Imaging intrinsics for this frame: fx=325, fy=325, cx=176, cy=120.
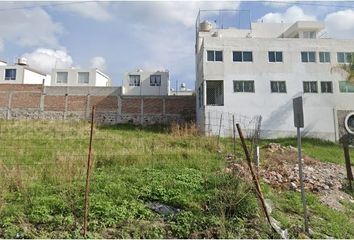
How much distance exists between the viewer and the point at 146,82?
4619 cm

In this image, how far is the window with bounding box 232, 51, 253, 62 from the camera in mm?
27344

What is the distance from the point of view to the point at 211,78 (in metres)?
26.9

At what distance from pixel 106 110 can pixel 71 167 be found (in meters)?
26.9

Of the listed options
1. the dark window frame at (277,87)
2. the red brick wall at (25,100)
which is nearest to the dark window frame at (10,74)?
the red brick wall at (25,100)

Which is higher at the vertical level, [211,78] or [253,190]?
[211,78]

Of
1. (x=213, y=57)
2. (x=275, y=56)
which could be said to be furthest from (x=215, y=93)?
(x=275, y=56)

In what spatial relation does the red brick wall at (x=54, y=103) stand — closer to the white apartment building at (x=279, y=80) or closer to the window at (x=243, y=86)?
the white apartment building at (x=279, y=80)

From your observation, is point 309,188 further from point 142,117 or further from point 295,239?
point 142,117

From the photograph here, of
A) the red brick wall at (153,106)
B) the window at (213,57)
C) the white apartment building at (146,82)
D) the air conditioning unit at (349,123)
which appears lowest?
the air conditioning unit at (349,123)

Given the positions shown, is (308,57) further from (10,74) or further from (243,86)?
(10,74)

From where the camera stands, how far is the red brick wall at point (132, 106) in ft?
115

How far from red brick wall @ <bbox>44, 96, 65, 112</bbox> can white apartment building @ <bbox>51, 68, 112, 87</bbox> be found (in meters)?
11.9

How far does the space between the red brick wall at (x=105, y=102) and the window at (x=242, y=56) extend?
1444 centimetres

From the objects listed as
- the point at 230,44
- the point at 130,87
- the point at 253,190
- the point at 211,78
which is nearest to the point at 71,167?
the point at 253,190
